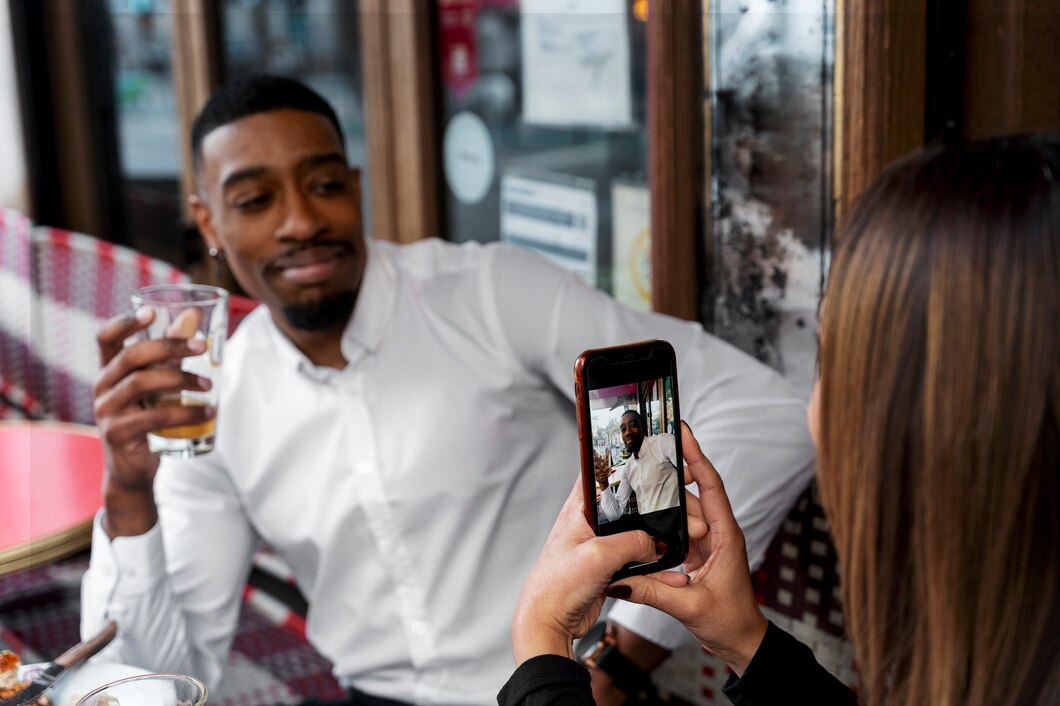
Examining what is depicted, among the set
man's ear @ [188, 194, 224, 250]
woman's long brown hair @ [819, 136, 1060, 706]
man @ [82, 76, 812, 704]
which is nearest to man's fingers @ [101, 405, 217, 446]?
man @ [82, 76, 812, 704]

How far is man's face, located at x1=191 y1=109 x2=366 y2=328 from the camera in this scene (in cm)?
170

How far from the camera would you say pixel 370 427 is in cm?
173

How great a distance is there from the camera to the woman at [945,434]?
0.84m

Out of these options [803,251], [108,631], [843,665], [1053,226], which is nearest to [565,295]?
[803,251]

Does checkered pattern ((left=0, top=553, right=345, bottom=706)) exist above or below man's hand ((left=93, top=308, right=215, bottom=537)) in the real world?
below

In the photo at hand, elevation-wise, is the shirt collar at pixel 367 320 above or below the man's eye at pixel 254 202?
below

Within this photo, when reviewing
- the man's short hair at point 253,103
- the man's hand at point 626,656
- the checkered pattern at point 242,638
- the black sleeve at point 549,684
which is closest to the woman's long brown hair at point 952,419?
the black sleeve at point 549,684

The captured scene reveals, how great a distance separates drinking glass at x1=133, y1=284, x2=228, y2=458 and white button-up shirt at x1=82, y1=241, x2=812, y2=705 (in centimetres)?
21

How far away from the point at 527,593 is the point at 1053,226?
546 mm

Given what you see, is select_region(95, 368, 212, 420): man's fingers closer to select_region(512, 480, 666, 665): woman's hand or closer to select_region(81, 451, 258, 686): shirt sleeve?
select_region(81, 451, 258, 686): shirt sleeve

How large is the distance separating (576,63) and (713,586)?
151cm

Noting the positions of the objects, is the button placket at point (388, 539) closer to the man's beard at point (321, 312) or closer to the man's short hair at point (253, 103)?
the man's beard at point (321, 312)

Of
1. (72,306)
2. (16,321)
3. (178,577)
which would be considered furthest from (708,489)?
(16,321)

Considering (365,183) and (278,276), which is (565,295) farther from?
(365,183)
